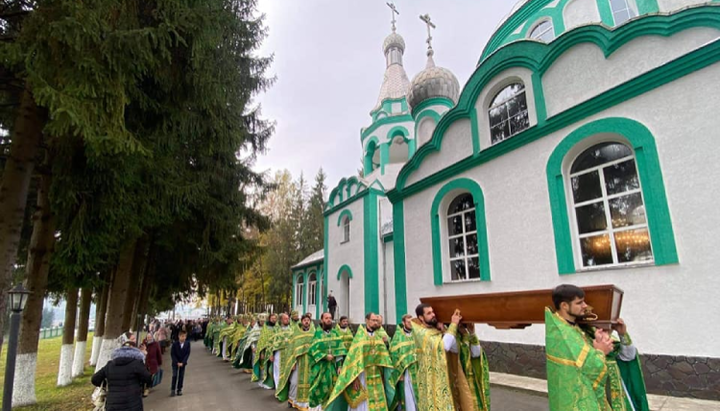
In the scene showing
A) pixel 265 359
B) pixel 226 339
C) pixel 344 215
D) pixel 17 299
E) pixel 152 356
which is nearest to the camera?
pixel 17 299

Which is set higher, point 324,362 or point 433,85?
point 433,85

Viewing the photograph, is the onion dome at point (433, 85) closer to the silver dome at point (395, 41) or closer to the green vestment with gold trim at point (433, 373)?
the silver dome at point (395, 41)

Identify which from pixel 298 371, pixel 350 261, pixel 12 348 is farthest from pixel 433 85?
pixel 12 348

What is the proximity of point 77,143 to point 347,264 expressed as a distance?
43.4 ft

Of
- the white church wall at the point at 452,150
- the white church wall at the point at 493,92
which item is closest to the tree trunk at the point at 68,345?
the white church wall at the point at 452,150

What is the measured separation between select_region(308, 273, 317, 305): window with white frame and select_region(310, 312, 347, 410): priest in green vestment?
17806mm

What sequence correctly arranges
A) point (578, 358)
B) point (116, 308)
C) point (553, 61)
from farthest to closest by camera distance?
point (116, 308)
point (553, 61)
point (578, 358)

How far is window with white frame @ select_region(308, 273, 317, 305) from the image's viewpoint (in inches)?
984

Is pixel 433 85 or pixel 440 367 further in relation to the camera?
pixel 433 85

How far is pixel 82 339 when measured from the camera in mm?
13562

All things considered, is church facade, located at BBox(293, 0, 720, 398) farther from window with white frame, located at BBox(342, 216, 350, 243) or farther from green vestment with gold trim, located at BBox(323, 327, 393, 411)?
window with white frame, located at BBox(342, 216, 350, 243)

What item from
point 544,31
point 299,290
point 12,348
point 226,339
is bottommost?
point 226,339

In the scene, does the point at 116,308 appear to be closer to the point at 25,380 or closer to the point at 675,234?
the point at 25,380

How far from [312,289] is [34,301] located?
17.9m
